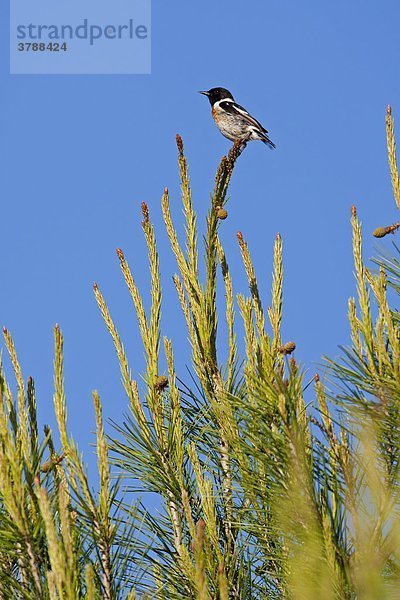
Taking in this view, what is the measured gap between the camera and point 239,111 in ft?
37.8

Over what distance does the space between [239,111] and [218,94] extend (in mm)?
1364

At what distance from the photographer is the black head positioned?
12.7 m

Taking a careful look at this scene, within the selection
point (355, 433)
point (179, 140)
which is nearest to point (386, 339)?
point (355, 433)

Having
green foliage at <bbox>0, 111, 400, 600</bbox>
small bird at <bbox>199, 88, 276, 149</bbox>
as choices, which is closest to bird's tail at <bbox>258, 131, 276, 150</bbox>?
small bird at <bbox>199, 88, 276, 149</bbox>

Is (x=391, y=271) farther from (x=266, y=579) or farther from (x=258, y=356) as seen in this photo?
(x=266, y=579)

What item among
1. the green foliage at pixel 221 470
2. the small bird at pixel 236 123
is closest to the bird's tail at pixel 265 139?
the small bird at pixel 236 123

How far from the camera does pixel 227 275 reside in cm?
394

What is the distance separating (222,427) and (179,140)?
1.19 metres

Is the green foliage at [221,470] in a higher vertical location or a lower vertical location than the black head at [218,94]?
lower

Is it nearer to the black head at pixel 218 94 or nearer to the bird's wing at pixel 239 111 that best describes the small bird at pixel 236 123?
the bird's wing at pixel 239 111

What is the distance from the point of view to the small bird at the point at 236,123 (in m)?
11.2

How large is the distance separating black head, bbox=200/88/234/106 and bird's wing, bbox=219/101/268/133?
60 cm

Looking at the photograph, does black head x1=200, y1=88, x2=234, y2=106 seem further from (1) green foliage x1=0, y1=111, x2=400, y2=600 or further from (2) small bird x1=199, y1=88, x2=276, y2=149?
(1) green foliage x1=0, y1=111, x2=400, y2=600

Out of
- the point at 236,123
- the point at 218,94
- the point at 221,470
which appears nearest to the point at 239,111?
the point at 236,123
